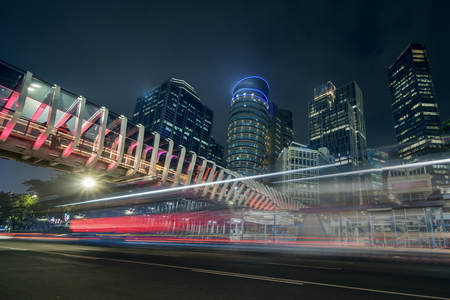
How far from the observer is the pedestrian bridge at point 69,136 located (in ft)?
55.6

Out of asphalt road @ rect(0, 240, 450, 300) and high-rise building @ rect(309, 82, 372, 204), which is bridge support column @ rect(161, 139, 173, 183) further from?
high-rise building @ rect(309, 82, 372, 204)

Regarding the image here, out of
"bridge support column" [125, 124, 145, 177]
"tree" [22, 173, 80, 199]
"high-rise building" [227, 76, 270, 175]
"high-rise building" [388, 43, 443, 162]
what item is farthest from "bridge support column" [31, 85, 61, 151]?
"high-rise building" [388, 43, 443, 162]

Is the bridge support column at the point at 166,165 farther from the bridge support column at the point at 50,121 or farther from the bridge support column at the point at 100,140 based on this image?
the bridge support column at the point at 50,121

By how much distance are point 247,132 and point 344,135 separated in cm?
8036

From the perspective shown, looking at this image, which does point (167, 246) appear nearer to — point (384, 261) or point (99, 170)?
point (99, 170)

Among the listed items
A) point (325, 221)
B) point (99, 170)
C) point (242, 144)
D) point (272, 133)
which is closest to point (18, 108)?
point (99, 170)

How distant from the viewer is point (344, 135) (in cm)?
16088

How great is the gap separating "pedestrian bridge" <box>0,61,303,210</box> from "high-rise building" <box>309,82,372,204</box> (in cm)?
A: 14240

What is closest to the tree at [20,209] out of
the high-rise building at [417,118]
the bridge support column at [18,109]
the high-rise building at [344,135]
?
the bridge support column at [18,109]

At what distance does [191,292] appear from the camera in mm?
4555

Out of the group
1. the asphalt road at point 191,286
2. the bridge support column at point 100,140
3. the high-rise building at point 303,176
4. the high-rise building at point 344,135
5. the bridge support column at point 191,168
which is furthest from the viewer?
the high-rise building at point 344,135

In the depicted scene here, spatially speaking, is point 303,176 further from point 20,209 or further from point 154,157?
point 20,209

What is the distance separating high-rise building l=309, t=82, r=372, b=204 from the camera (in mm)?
156250

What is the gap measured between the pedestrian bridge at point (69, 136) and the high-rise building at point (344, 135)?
142 meters
